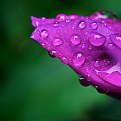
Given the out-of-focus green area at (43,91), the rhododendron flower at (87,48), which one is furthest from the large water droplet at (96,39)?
the out-of-focus green area at (43,91)

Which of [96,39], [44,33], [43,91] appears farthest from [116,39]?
[43,91]

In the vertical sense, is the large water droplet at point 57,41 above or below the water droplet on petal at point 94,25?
below

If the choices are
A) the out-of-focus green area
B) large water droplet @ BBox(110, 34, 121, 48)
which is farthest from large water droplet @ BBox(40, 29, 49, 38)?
the out-of-focus green area

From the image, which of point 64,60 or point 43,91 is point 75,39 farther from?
point 43,91

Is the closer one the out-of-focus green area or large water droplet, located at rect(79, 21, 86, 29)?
large water droplet, located at rect(79, 21, 86, 29)

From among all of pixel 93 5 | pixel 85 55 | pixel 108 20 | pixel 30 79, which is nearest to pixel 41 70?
pixel 30 79

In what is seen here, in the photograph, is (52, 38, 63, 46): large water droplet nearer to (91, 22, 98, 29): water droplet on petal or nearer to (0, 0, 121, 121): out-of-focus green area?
(91, 22, 98, 29): water droplet on petal

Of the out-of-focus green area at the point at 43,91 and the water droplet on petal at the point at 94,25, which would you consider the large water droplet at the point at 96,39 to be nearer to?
the water droplet on petal at the point at 94,25

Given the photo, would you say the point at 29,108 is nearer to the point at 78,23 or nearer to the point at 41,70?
the point at 41,70
